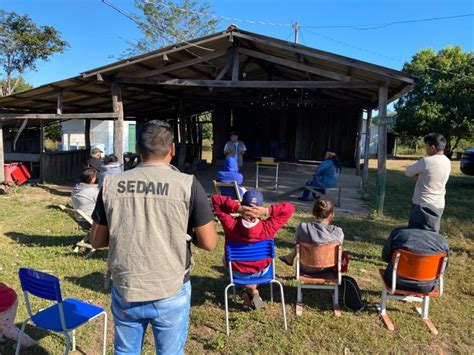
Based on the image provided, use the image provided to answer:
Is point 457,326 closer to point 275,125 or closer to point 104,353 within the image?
point 104,353

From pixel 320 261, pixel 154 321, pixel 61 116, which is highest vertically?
pixel 61 116

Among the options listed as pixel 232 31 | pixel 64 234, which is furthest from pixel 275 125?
pixel 64 234

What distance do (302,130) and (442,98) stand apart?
38.5ft

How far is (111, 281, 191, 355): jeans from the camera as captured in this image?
Answer: 192 cm

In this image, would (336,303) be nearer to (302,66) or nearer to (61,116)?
(302,66)

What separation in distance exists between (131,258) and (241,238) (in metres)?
1.90

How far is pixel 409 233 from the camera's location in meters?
3.61

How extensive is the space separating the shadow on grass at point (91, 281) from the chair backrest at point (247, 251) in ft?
5.08

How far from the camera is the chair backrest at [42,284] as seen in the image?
2.63 metres

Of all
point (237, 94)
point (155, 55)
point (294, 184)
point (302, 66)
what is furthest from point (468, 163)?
point (155, 55)

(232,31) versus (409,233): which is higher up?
(232,31)

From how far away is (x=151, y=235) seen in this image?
1.86 metres

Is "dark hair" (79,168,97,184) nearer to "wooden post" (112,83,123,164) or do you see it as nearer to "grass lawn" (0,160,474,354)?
"grass lawn" (0,160,474,354)

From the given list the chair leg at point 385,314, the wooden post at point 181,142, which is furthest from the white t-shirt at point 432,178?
the wooden post at point 181,142
